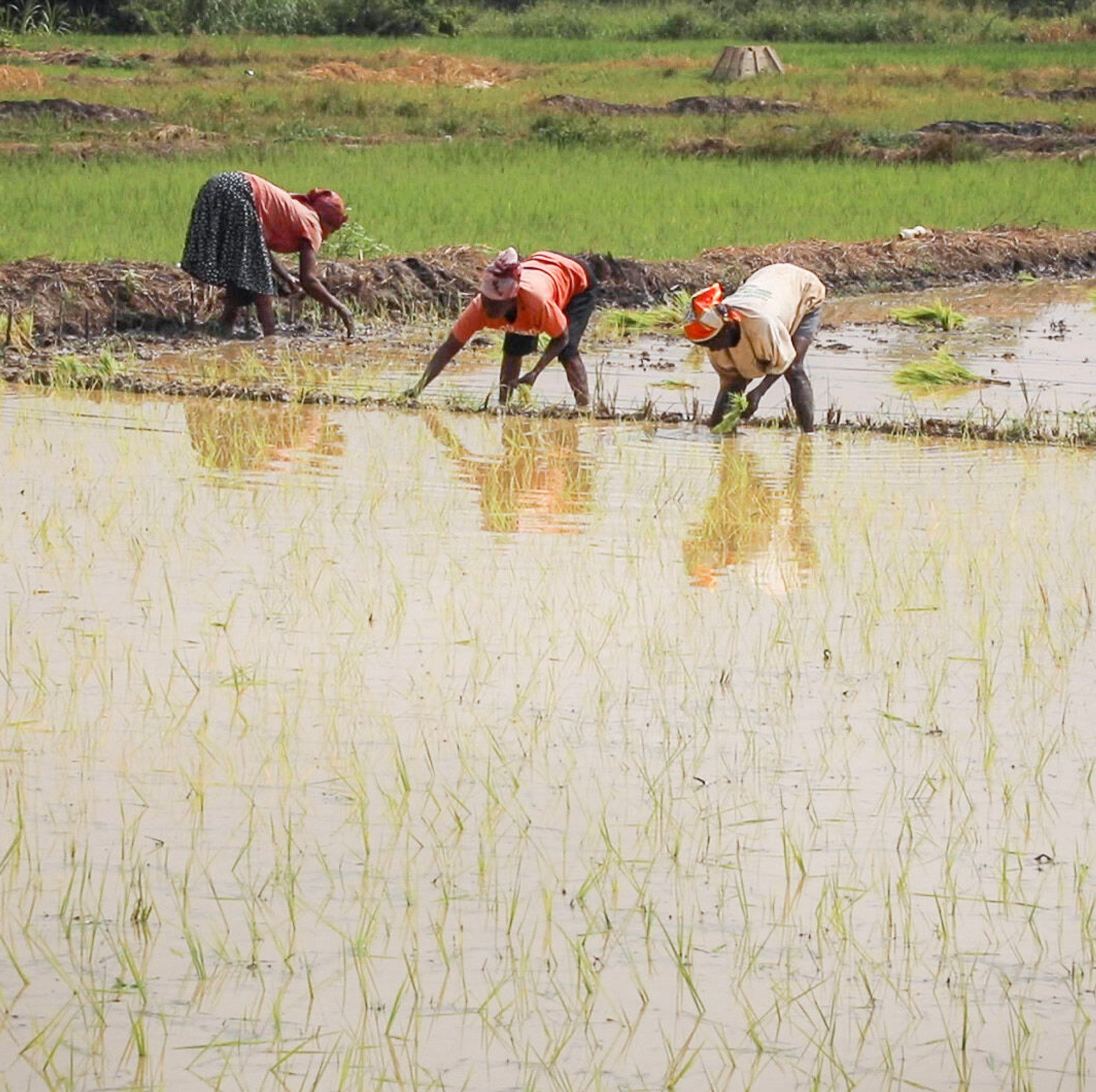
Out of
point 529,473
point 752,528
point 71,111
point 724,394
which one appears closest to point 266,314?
point 724,394

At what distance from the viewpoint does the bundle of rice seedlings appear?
10000 millimetres

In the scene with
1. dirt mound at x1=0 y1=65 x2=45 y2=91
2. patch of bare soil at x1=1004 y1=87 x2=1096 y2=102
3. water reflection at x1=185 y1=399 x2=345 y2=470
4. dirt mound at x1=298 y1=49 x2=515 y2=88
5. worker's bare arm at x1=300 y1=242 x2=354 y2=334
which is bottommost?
water reflection at x1=185 y1=399 x2=345 y2=470

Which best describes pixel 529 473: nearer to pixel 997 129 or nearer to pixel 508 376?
pixel 508 376

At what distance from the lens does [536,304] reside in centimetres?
689

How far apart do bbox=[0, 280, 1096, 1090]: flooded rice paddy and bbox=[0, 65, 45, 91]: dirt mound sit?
15943mm

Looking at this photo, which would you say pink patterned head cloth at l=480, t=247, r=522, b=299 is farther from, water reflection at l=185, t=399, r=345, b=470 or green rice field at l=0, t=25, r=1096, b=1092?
water reflection at l=185, t=399, r=345, b=470

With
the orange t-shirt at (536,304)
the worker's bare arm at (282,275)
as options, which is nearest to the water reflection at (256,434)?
the orange t-shirt at (536,304)

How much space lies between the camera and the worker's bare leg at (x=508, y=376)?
7.51m

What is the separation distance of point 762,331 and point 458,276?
407cm

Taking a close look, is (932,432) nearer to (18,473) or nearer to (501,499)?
(501,499)

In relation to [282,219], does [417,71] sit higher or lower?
higher

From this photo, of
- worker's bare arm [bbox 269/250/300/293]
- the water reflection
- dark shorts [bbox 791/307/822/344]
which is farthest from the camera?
worker's bare arm [bbox 269/250/300/293]

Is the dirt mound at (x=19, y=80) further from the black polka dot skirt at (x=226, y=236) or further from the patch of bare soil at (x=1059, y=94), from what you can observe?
the black polka dot skirt at (x=226, y=236)

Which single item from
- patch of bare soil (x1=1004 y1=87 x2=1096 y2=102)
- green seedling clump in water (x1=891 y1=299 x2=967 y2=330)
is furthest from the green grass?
patch of bare soil (x1=1004 y1=87 x2=1096 y2=102)
